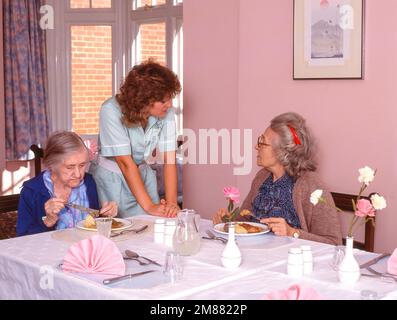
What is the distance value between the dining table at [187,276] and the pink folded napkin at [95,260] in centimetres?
2

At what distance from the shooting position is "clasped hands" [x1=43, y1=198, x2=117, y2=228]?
7.75ft

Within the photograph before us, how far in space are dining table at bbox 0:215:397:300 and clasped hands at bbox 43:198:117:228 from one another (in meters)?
0.15

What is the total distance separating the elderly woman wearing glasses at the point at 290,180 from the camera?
2467 mm

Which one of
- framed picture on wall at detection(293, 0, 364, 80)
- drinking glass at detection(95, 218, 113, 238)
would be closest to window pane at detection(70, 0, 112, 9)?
framed picture on wall at detection(293, 0, 364, 80)

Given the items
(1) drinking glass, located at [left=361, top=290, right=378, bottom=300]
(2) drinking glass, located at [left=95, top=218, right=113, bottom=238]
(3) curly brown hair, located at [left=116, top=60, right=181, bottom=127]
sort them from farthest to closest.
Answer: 1. (3) curly brown hair, located at [left=116, top=60, right=181, bottom=127]
2. (2) drinking glass, located at [left=95, top=218, right=113, bottom=238]
3. (1) drinking glass, located at [left=361, top=290, right=378, bottom=300]

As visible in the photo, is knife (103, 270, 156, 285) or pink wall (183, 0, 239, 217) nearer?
knife (103, 270, 156, 285)

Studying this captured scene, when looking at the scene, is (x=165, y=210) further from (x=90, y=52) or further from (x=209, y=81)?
(x=90, y=52)

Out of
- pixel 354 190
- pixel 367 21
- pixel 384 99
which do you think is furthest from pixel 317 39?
pixel 354 190

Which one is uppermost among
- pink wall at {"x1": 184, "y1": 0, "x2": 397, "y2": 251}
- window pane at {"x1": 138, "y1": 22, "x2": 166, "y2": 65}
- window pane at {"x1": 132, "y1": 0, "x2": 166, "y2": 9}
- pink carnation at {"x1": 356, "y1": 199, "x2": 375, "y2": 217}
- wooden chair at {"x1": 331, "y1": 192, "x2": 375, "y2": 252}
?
window pane at {"x1": 132, "y1": 0, "x2": 166, "y2": 9}

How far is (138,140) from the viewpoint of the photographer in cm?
295

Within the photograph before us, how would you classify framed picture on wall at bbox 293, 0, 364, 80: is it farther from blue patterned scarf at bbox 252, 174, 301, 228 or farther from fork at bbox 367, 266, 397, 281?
fork at bbox 367, 266, 397, 281

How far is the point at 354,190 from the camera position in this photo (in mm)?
2729

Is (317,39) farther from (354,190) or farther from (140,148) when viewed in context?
(140,148)
